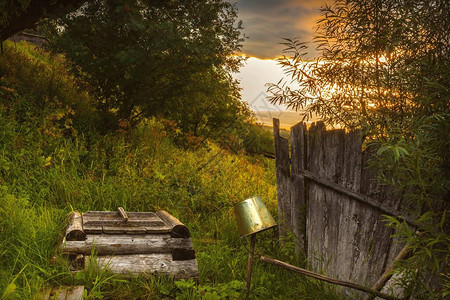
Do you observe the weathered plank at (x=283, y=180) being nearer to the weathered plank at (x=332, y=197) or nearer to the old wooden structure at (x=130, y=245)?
the weathered plank at (x=332, y=197)

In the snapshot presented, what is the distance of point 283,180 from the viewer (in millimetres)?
4926

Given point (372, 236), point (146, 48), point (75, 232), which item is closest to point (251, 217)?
point (372, 236)

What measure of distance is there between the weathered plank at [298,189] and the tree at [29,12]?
520 centimetres

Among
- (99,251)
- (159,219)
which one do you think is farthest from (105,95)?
(99,251)

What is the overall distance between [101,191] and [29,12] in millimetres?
4744

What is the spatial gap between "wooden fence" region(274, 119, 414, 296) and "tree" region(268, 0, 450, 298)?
11.4 inches

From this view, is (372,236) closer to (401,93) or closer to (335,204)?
(335,204)

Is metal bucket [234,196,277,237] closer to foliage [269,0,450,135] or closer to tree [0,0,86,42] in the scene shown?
foliage [269,0,450,135]

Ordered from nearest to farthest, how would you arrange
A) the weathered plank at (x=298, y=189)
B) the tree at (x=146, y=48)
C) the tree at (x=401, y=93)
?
1. the tree at (x=401, y=93)
2. the weathered plank at (x=298, y=189)
3. the tree at (x=146, y=48)

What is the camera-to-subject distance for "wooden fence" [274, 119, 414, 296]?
3617 millimetres

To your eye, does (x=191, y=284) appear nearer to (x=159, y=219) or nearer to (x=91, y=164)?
(x=159, y=219)

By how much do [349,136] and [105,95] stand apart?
542 centimetres

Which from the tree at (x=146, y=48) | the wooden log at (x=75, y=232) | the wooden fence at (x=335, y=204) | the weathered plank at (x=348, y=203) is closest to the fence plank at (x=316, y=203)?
the wooden fence at (x=335, y=204)

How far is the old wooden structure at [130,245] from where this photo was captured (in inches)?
151
